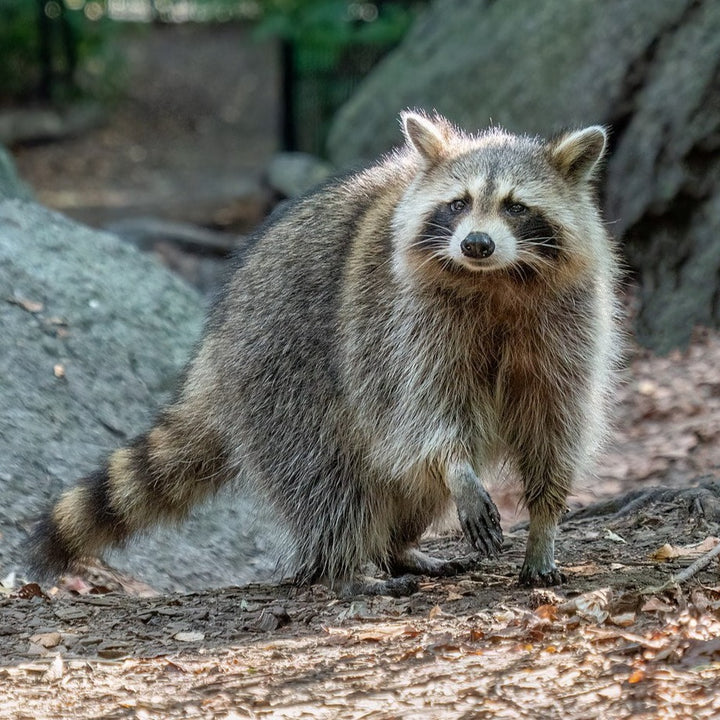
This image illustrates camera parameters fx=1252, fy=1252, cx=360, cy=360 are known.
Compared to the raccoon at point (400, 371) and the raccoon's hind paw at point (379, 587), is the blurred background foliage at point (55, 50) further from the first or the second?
the raccoon's hind paw at point (379, 587)

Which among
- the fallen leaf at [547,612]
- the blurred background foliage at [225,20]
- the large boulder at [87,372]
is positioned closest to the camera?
the fallen leaf at [547,612]

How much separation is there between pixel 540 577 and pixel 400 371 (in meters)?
0.79

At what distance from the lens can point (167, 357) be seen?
6020 millimetres

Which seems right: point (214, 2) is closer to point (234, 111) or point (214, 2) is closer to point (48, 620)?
point (234, 111)

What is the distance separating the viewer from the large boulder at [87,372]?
493 centimetres

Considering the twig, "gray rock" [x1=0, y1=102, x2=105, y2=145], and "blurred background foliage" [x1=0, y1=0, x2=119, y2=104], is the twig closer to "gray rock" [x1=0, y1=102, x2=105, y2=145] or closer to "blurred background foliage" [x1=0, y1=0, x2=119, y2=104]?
"gray rock" [x1=0, y1=102, x2=105, y2=145]

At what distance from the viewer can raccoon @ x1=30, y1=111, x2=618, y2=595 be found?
12.8ft

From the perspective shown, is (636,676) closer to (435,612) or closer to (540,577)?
(435,612)

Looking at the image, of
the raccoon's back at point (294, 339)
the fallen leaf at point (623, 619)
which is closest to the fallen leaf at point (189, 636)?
the raccoon's back at point (294, 339)

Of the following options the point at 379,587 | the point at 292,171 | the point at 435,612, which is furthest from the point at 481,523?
the point at 292,171

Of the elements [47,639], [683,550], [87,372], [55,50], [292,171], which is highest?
[55,50]

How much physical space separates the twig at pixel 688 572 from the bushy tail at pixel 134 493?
1.73m

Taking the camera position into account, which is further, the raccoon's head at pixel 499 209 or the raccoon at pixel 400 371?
the raccoon at pixel 400 371

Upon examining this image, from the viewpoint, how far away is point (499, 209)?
3.82 metres
